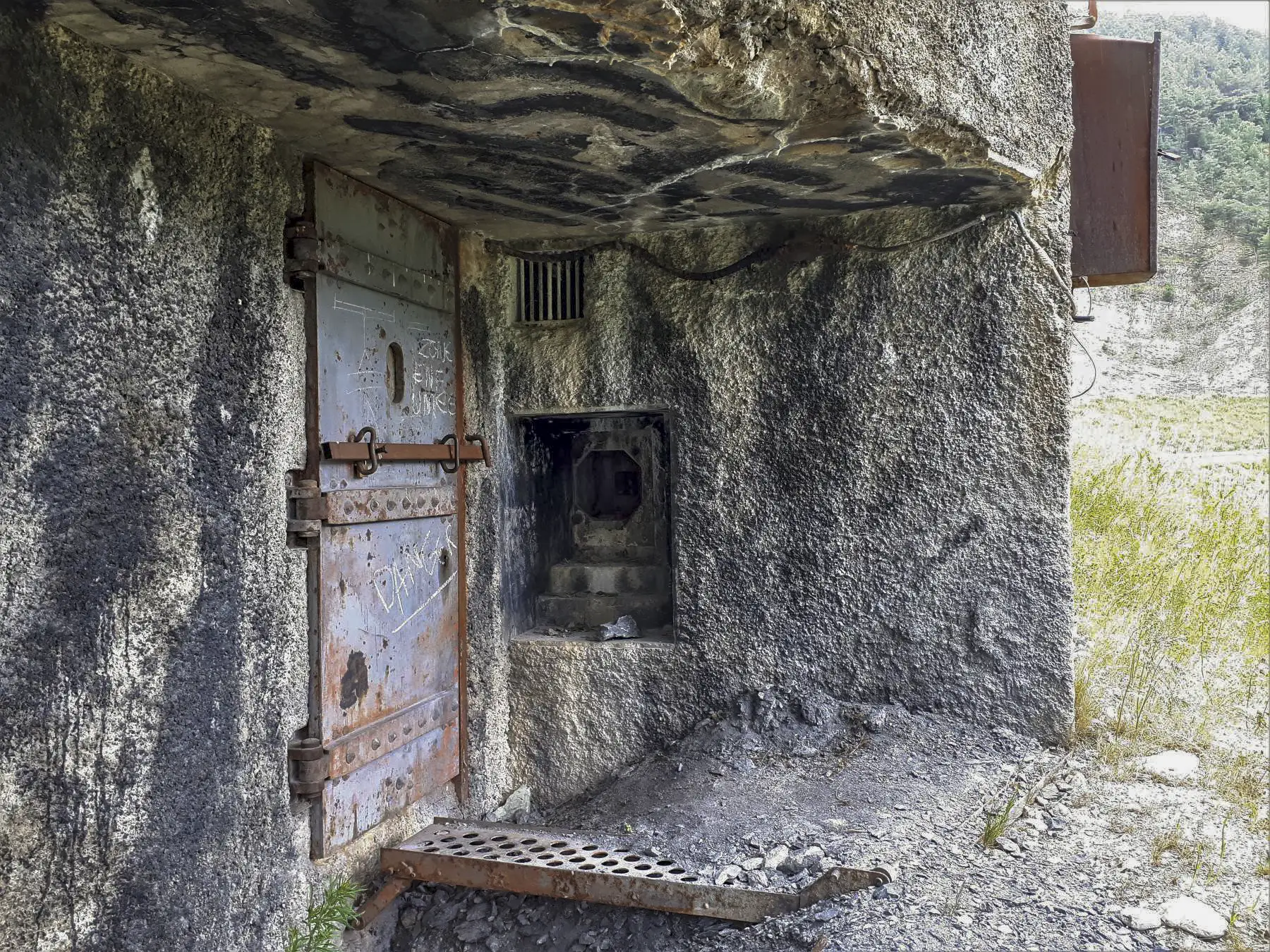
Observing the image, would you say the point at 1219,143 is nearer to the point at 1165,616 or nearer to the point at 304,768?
the point at 1165,616

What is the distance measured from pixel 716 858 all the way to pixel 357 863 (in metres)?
1.08

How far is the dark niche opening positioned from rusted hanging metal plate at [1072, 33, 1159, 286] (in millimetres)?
1760

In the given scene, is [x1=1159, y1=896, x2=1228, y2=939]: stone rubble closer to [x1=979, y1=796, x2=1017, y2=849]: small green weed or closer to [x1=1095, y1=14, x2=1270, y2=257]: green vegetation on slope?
[x1=979, y1=796, x2=1017, y2=849]: small green weed

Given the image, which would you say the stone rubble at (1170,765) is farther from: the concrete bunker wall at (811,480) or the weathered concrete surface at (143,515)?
the weathered concrete surface at (143,515)

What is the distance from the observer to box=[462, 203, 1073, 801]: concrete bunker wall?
3.00 metres

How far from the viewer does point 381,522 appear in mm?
2746

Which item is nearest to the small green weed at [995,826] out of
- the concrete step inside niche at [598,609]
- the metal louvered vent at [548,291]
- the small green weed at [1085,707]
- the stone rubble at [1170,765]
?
the small green weed at [1085,707]

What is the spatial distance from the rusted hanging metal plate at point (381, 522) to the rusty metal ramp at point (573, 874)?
0.20 metres

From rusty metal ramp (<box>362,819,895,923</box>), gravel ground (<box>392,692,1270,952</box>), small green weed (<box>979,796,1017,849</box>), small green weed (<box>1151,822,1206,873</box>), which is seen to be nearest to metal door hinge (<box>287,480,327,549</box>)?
rusty metal ramp (<box>362,819,895,923</box>)

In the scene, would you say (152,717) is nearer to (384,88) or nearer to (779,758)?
(384,88)

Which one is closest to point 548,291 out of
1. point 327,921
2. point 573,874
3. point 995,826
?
point 573,874

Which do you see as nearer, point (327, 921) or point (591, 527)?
point (327, 921)

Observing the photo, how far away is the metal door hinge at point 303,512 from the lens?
7.79ft

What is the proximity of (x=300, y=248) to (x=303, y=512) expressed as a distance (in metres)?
0.72
